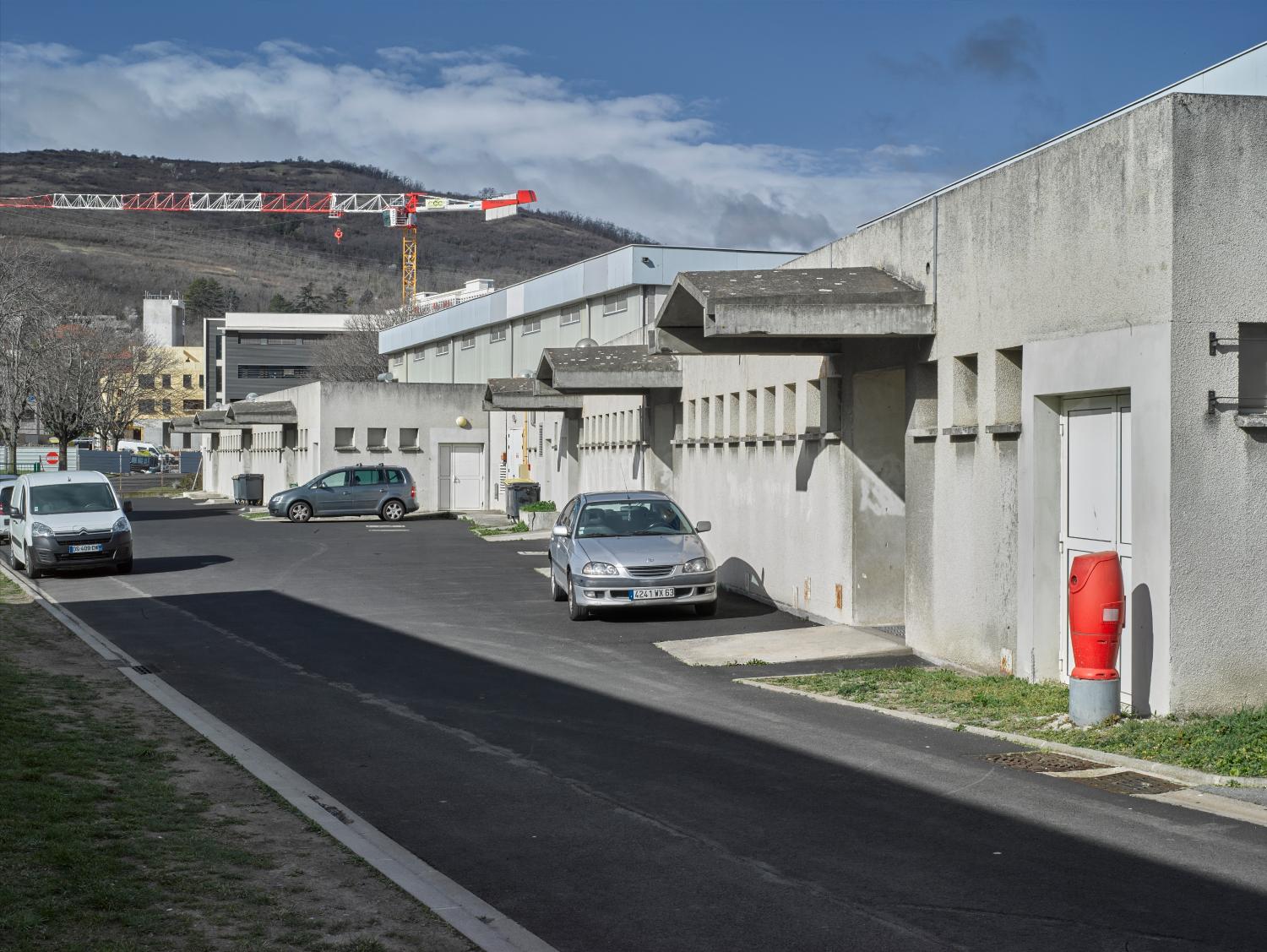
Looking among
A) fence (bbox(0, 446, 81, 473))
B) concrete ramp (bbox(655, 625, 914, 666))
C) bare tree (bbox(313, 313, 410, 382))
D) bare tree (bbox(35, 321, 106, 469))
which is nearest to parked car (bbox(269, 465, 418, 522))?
bare tree (bbox(35, 321, 106, 469))

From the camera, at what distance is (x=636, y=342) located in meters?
28.7

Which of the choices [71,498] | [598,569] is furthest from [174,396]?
[598,569]

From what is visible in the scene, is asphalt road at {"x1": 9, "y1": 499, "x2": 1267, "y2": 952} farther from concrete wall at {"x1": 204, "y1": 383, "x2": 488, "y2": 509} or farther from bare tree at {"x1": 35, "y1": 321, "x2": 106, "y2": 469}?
bare tree at {"x1": 35, "y1": 321, "x2": 106, "y2": 469}

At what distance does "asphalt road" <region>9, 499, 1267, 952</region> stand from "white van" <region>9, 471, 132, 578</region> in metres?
9.18

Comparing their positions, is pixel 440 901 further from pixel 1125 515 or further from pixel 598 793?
pixel 1125 515

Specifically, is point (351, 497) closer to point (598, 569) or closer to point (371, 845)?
point (598, 569)

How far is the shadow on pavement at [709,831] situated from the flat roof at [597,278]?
24515 mm

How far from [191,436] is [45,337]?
197ft

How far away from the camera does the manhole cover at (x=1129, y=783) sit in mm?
8492

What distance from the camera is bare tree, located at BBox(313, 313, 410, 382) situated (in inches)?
4085

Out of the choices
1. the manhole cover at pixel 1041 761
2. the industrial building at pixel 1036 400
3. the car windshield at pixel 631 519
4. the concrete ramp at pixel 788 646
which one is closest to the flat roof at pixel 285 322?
the car windshield at pixel 631 519

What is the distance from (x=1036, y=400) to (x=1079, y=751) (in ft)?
11.7

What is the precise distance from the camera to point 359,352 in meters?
106

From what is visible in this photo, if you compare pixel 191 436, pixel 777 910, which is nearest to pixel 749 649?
pixel 777 910
